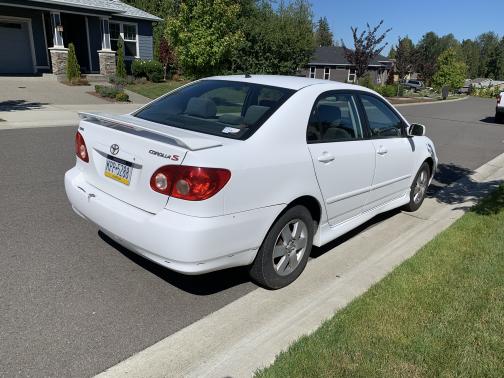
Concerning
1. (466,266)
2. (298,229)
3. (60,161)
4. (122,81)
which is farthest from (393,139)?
(122,81)

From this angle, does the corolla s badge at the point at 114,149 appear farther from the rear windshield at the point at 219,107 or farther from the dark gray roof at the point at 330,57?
the dark gray roof at the point at 330,57

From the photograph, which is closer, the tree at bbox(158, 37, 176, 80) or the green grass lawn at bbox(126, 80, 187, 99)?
the green grass lawn at bbox(126, 80, 187, 99)

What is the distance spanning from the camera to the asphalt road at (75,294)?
2.73 m

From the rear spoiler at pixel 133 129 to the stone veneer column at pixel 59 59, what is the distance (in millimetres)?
20324

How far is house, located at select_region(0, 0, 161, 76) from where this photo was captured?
21.5 meters

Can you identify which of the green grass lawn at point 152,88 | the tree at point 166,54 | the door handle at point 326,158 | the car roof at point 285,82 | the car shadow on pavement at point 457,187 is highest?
the tree at point 166,54

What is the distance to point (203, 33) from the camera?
723 inches

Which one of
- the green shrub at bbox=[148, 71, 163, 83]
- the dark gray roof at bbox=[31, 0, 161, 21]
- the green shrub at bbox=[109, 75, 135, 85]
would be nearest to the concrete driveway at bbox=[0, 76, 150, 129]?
the green shrub at bbox=[109, 75, 135, 85]

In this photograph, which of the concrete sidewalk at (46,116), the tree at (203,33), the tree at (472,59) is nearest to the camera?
the concrete sidewalk at (46,116)

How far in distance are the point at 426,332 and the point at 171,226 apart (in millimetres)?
1874

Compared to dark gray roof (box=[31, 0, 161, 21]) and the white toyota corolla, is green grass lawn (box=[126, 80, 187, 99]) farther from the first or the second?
the white toyota corolla

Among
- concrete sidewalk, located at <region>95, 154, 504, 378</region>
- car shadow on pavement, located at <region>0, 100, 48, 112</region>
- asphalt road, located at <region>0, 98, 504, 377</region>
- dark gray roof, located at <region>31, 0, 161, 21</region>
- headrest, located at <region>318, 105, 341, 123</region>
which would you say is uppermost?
dark gray roof, located at <region>31, 0, 161, 21</region>

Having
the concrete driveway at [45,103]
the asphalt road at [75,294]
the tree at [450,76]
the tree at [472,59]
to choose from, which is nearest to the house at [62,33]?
the concrete driveway at [45,103]

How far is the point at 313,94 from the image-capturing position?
377 centimetres
